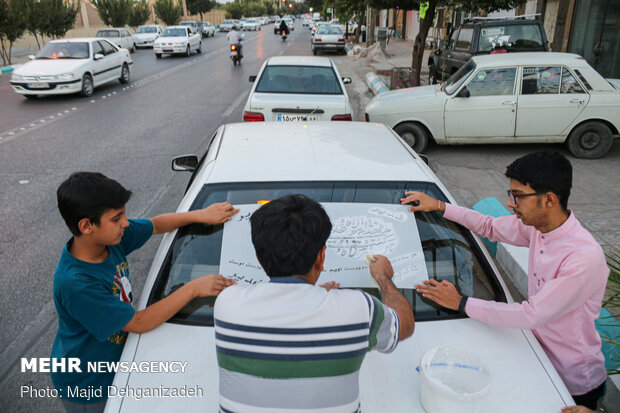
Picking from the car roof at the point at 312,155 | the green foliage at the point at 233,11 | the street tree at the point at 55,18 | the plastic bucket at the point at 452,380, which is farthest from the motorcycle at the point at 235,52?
the green foliage at the point at 233,11

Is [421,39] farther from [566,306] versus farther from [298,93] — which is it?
[566,306]

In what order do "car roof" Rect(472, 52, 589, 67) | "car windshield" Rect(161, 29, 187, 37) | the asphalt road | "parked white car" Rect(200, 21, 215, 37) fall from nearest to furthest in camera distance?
1. the asphalt road
2. "car roof" Rect(472, 52, 589, 67)
3. "car windshield" Rect(161, 29, 187, 37)
4. "parked white car" Rect(200, 21, 215, 37)

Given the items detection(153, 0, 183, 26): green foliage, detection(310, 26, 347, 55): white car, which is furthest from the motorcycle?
detection(153, 0, 183, 26): green foliage

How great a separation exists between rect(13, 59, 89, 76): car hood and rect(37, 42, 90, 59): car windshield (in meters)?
0.26

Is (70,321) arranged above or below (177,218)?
below

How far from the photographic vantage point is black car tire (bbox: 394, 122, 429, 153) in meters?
8.25

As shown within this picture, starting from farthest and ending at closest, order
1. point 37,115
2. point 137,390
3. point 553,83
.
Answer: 1. point 37,115
2. point 553,83
3. point 137,390

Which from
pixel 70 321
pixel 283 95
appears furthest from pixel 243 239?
pixel 283 95

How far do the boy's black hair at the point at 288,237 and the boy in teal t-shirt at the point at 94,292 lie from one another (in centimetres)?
69

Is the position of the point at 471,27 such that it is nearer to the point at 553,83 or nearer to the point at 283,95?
the point at 553,83

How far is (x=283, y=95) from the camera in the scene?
7.23m

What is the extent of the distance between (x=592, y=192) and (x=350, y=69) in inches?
610

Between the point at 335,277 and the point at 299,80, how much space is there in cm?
598

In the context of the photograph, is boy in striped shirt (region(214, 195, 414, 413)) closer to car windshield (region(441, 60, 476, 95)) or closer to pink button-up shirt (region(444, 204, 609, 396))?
pink button-up shirt (region(444, 204, 609, 396))
